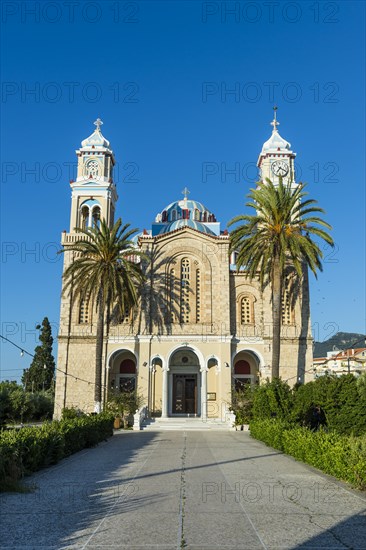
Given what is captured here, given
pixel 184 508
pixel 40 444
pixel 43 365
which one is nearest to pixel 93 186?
pixel 43 365

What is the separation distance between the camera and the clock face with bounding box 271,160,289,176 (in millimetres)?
39506

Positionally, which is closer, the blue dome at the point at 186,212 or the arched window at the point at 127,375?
the arched window at the point at 127,375

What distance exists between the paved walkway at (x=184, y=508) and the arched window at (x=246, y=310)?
2049 centimetres

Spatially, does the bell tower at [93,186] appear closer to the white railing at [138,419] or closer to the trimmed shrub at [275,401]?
the white railing at [138,419]

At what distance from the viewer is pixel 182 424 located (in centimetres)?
3194

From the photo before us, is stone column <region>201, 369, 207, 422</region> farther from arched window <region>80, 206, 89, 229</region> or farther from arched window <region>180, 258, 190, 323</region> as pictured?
arched window <region>80, 206, 89, 229</region>

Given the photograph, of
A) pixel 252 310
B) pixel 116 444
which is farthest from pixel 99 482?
pixel 252 310

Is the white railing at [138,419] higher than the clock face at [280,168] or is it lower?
lower

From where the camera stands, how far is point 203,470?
1391 centimetres

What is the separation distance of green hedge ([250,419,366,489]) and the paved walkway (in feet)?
1.13

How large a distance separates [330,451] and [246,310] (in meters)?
23.6

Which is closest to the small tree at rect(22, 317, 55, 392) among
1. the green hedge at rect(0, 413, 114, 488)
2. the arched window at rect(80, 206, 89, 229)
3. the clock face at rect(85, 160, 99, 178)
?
the arched window at rect(80, 206, 89, 229)

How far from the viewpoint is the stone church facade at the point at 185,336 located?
112 feet

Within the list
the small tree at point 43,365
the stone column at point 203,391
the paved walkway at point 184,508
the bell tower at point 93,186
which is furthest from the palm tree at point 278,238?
the small tree at point 43,365
